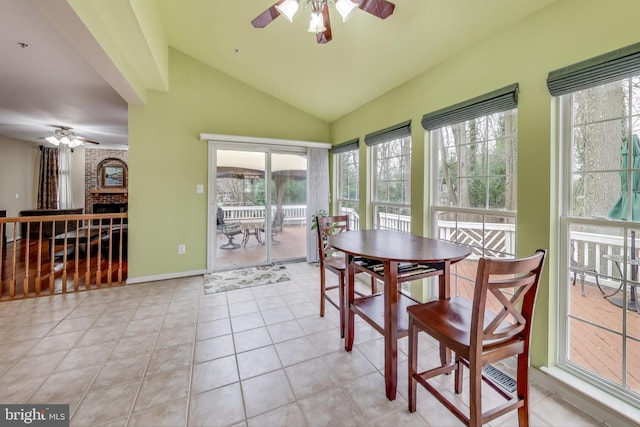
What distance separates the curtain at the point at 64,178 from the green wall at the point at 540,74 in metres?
9.70

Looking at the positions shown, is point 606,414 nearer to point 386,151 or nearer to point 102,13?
point 386,151

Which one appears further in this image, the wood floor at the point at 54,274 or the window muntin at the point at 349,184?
the window muntin at the point at 349,184

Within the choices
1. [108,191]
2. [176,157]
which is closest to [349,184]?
[176,157]

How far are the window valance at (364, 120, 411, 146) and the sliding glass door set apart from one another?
1445 mm

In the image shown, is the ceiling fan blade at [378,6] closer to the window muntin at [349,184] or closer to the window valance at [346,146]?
the window valance at [346,146]

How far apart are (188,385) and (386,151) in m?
3.16

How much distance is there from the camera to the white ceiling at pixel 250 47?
2.02m

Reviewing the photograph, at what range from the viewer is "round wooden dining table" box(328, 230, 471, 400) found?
159 cm

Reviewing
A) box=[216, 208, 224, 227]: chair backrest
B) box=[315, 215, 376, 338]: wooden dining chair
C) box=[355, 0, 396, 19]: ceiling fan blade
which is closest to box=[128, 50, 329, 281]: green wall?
box=[216, 208, 224, 227]: chair backrest

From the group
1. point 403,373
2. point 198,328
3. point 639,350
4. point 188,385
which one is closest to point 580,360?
point 639,350

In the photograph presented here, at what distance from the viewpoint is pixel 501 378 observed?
179 cm

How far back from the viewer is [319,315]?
2.67 meters

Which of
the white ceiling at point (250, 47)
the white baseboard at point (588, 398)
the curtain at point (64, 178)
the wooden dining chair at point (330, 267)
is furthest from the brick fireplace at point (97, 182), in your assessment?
the white baseboard at point (588, 398)

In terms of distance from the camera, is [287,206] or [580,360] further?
[287,206]
